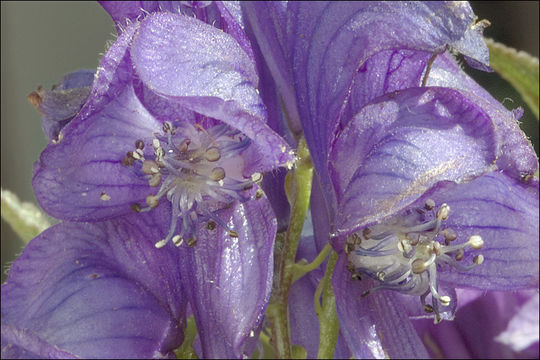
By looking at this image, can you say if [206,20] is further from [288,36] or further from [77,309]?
[77,309]

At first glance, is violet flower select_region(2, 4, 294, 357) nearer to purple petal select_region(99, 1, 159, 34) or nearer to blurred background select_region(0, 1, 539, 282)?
purple petal select_region(99, 1, 159, 34)

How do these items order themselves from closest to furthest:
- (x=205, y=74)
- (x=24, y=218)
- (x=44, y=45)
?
(x=205, y=74) → (x=24, y=218) → (x=44, y=45)

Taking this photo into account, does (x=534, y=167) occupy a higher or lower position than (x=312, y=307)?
higher

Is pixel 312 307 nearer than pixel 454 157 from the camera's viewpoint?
No

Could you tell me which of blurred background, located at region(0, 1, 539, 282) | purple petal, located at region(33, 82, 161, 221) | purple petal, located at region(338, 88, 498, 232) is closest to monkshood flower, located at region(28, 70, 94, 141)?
purple petal, located at region(33, 82, 161, 221)

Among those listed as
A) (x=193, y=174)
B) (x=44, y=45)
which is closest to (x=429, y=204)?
(x=193, y=174)

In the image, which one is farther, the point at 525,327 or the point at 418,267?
the point at 525,327

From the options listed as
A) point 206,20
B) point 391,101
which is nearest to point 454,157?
point 391,101

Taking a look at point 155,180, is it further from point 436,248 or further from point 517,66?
point 517,66

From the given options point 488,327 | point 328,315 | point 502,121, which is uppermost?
point 502,121
